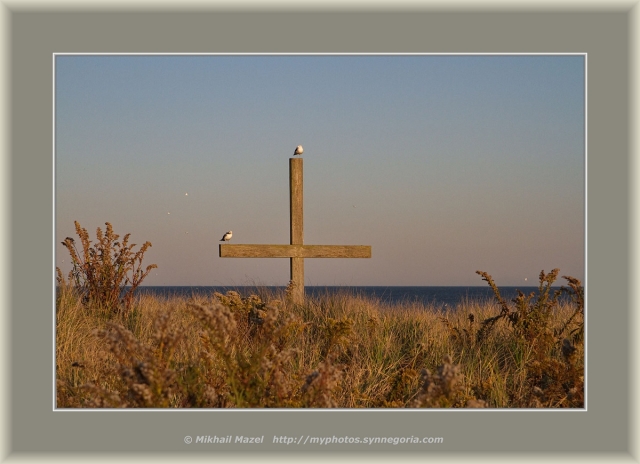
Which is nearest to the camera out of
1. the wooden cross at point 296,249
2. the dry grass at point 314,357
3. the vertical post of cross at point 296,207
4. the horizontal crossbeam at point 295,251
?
the dry grass at point 314,357

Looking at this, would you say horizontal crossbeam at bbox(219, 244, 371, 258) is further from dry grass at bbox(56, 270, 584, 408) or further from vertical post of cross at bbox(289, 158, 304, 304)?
dry grass at bbox(56, 270, 584, 408)

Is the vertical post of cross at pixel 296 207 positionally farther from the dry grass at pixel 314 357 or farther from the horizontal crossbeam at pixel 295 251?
the dry grass at pixel 314 357

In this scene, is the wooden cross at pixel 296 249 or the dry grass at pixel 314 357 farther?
the wooden cross at pixel 296 249

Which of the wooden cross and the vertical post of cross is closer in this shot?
the wooden cross

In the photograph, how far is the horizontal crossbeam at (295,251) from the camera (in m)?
9.73

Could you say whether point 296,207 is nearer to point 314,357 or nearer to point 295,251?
point 295,251

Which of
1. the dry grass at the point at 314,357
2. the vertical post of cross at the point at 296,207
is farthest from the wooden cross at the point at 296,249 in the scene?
the dry grass at the point at 314,357

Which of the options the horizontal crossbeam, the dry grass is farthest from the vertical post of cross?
the dry grass

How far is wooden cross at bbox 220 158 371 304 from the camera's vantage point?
986 cm

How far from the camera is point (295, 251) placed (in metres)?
10.0

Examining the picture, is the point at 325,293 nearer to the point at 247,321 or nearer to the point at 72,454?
the point at 247,321

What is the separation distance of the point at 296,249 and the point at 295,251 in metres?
0.03

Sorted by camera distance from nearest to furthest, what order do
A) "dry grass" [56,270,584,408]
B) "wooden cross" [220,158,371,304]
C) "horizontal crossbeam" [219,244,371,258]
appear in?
"dry grass" [56,270,584,408] → "horizontal crossbeam" [219,244,371,258] → "wooden cross" [220,158,371,304]

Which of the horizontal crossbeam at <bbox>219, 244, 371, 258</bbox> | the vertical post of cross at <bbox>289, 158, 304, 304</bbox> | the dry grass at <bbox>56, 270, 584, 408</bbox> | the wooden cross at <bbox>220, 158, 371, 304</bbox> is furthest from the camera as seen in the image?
the vertical post of cross at <bbox>289, 158, 304, 304</bbox>
